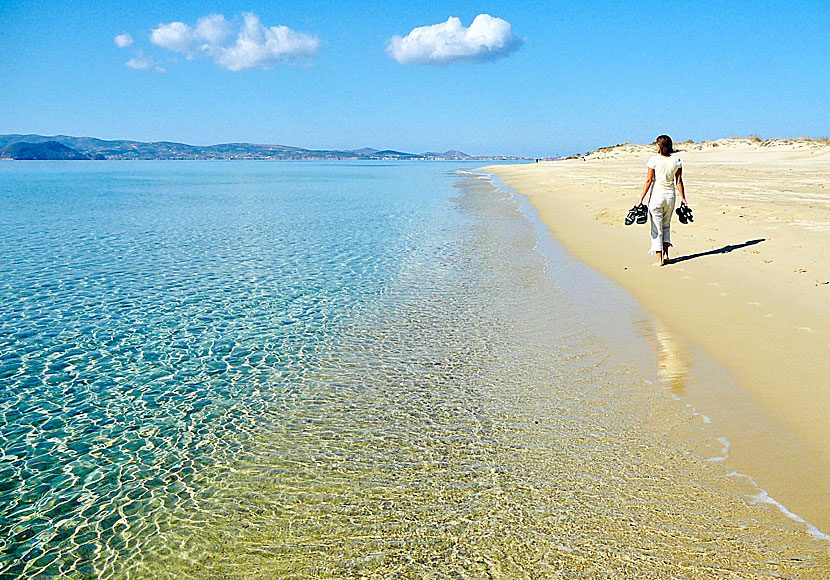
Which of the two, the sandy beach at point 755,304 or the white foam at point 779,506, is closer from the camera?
the white foam at point 779,506

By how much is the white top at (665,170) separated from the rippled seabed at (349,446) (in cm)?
304

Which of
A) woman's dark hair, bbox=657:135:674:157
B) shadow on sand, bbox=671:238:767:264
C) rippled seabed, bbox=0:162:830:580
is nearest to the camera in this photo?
rippled seabed, bbox=0:162:830:580

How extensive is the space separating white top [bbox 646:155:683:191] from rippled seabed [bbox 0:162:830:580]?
120 inches

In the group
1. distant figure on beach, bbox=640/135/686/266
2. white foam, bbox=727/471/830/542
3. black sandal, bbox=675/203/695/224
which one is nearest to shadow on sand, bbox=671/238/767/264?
distant figure on beach, bbox=640/135/686/266

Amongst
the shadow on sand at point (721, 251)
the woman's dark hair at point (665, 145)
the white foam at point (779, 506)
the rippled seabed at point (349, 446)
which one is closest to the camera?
the white foam at point (779, 506)

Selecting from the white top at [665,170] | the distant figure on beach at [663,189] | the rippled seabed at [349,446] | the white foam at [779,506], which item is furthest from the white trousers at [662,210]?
the white foam at [779,506]

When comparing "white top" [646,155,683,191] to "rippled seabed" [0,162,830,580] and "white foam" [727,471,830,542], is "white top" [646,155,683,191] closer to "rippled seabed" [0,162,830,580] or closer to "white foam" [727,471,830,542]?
"rippled seabed" [0,162,830,580]

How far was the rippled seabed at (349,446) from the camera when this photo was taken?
12.6 feet

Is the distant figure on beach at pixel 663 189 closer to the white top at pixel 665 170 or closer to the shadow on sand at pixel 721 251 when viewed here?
the white top at pixel 665 170

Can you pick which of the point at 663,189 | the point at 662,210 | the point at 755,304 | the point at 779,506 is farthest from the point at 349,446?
the point at 663,189

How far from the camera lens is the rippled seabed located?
3.83 metres

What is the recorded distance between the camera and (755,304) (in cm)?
880

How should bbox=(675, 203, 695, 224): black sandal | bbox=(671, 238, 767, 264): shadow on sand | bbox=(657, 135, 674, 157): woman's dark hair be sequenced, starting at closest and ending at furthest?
bbox=(657, 135, 674, 157): woman's dark hair, bbox=(671, 238, 767, 264): shadow on sand, bbox=(675, 203, 695, 224): black sandal

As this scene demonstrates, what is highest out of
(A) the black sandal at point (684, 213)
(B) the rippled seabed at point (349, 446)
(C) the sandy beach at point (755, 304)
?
(A) the black sandal at point (684, 213)
